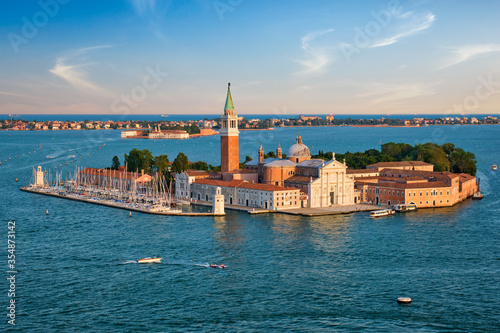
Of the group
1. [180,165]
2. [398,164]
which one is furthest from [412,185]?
[180,165]

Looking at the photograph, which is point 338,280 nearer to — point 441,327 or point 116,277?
point 441,327

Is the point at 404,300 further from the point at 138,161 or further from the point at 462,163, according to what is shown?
the point at 138,161

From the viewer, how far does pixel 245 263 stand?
2750cm

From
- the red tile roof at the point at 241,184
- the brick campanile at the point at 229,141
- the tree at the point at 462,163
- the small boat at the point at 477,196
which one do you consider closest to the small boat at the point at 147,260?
the red tile roof at the point at 241,184

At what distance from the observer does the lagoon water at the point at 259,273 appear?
2073 cm

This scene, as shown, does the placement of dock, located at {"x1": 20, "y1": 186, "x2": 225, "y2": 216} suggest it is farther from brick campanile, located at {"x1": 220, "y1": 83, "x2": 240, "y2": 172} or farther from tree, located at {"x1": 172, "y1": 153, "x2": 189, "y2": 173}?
brick campanile, located at {"x1": 220, "y1": 83, "x2": 240, "y2": 172}

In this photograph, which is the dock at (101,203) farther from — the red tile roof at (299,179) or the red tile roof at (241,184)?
the red tile roof at (299,179)

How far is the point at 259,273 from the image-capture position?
26.0m

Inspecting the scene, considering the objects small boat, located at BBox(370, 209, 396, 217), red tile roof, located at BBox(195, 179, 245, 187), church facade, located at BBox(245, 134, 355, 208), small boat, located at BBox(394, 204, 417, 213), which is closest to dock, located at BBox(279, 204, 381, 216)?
church facade, located at BBox(245, 134, 355, 208)

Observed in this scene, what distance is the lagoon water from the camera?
20734mm

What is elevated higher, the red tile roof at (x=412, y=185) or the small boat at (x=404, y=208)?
Answer: the red tile roof at (x=412, y=185)

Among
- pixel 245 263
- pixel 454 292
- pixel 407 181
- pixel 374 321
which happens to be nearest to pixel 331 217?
pixel 407 181

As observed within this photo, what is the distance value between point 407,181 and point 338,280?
70.9 ft

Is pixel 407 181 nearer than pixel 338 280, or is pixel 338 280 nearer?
pixel 338 280
